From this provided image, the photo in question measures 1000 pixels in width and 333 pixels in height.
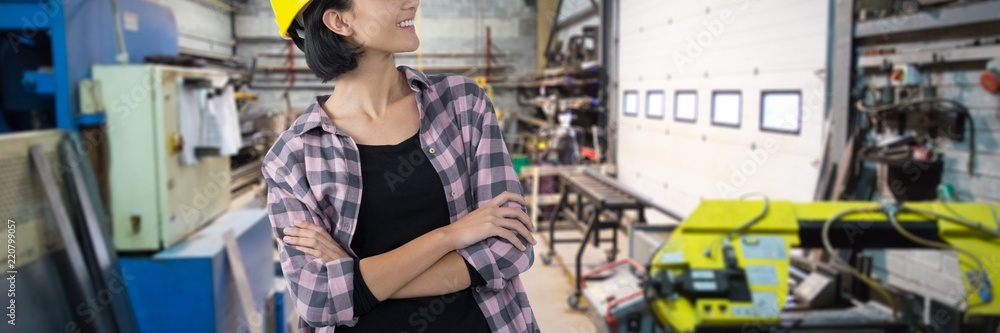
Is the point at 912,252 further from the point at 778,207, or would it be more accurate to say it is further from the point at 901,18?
the point at 778,207

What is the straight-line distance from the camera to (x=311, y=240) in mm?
908

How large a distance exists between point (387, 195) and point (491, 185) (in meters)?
0.16

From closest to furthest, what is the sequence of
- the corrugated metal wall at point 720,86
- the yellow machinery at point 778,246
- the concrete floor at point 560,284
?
1. the yellow machinery at point 778,246
2. the corrugated metal wall at point 720,86
3. the concrete floor at point 560,284

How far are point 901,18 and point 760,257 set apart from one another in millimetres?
2052

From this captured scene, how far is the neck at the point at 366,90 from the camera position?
1.02 m

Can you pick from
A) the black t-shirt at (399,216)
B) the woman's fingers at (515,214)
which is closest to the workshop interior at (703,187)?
the black t-shirt at (399,216)

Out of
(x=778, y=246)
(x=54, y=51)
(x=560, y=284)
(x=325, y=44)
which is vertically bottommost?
(x=560, y=284)

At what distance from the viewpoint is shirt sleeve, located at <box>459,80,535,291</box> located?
3.16 ft

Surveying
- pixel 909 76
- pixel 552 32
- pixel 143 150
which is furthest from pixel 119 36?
pixel 552 32

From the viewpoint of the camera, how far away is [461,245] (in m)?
0.95

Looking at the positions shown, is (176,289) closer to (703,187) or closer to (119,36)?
(119,36)

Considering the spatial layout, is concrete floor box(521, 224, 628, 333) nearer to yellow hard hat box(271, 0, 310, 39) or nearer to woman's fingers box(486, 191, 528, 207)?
woman's fingers box(486, 191, 528, 207)

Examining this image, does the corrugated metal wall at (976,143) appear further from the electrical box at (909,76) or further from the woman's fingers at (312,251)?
the woman's fingers at (312,251)

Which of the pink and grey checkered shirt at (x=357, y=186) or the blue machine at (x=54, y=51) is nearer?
the pink and grey checkered shirt at (x=357, y=186)
